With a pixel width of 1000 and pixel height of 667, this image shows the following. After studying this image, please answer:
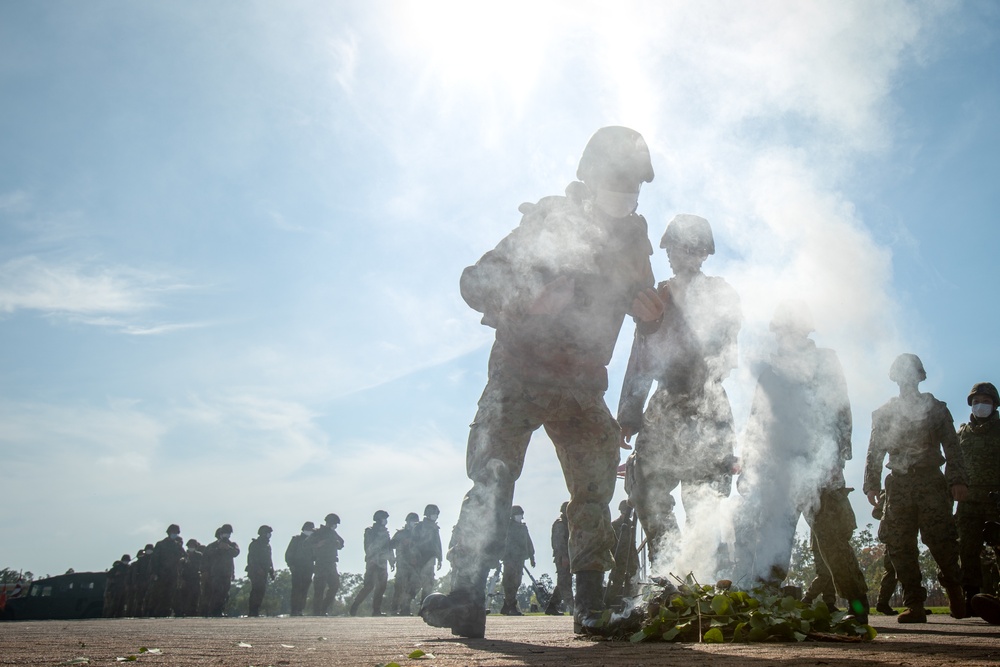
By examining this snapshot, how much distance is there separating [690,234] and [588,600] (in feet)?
9.63

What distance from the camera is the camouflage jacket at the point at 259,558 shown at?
18062 mm

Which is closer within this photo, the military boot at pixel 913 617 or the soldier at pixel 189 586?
the military boot at pixel 913 617

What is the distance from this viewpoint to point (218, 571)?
19047mm

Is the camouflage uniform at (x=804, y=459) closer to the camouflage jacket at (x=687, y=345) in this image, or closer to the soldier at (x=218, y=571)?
the camouflage jacket at (x=687, y=345)

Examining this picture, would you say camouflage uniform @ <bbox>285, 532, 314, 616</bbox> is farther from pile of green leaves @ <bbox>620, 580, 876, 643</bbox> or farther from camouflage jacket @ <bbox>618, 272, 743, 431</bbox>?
pile of green leaves @ <bbox>620, 580, 876, 643</bbox>

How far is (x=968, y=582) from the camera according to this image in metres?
7.23

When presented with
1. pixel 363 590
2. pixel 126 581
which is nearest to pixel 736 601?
pixel 363 590

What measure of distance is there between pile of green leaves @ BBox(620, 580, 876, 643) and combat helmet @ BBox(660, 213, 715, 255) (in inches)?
115

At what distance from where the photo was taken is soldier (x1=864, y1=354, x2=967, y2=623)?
700 cm

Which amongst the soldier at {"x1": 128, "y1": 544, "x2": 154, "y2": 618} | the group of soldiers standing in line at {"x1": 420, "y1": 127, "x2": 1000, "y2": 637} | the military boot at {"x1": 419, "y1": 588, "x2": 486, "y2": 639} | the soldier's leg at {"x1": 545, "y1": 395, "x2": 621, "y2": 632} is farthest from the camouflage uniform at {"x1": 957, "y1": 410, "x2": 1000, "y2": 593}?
the soldier at {"x1": 128, "y1": 544, "x2": 154, "y2": 618}

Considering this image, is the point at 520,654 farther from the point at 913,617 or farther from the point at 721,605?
the point at 913,617

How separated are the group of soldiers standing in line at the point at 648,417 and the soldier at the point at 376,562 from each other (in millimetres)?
12304

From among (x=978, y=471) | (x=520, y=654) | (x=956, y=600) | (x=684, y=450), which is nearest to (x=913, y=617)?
(x=956, y=600)

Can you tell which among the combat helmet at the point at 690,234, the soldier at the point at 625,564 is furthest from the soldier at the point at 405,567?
the combat helmet at the point at 690,234
